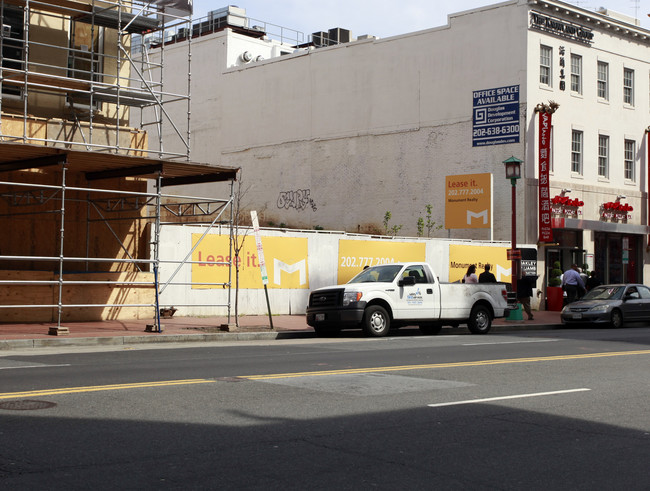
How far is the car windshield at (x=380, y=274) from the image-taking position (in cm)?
2080

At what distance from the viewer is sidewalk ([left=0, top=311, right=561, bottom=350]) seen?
16922mm

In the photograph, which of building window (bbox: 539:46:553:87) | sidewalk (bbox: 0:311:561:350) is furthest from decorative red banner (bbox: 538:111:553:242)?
sidewalk (bbox: 0:311:561:350)

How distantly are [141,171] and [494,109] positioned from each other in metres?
20.1

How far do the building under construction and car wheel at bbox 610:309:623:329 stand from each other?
42.2 feet

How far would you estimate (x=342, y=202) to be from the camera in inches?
1594

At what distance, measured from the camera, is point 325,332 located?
21172mm

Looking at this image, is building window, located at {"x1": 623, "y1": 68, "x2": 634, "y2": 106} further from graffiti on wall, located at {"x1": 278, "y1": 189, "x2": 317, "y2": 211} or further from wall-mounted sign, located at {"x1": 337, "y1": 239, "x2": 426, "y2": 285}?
wall-mounted sign, located at {"x1": 337, "y1": 239, "x2": 426, "y2": 285}

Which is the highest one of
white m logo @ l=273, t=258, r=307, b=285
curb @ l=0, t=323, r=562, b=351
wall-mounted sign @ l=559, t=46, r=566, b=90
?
wall-mounted sign @ l=559, t=46, r=566, b=90

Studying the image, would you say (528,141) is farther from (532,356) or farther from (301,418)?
(301,418)

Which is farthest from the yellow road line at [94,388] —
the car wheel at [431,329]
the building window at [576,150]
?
the building window at [576,150]

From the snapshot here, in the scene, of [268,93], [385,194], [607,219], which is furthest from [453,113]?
[268,93]

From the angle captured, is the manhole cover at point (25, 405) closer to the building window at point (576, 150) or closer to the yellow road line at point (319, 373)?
the yellow road line at point (319, 373)

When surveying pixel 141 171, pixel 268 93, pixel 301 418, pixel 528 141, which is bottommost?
pixel 301 418

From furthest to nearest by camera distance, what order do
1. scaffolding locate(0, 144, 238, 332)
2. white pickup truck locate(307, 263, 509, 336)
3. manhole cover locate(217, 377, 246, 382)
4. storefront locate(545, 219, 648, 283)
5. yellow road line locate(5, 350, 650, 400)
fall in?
storefront locate(545, 219, 648, 283), white pickup truck locate(307, 263, 509, 336), scaffolding locate(0, 144, 238, 332), manhole cover locate(217, 377, 246, 382), yellow road line locate(5, 350, 650, 400)
